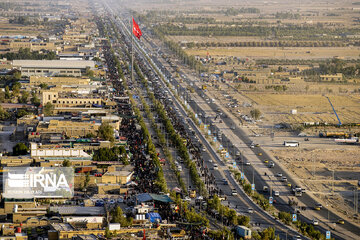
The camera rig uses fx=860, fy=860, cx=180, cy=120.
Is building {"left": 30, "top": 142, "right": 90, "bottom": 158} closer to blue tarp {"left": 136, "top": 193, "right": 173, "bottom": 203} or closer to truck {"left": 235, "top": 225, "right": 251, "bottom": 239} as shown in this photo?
blue tarp {"left": 136, "top": 193, "right": 173, "bottom": 203}

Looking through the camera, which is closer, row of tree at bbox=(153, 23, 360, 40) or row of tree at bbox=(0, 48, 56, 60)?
row of tree at bbox=(0, 48, 56, 60)

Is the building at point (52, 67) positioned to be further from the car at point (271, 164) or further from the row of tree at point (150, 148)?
the car at point (271, 164)

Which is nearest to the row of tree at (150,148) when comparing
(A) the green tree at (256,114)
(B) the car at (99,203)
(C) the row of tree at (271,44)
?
(B) the car at (99,203)

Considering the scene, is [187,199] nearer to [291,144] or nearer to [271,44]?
[291,144]

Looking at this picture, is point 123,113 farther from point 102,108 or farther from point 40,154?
point 40,154

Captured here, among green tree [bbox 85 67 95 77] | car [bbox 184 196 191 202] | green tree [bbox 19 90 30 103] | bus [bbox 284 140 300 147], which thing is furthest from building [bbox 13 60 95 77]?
car [bbox 184 196 191 202]
